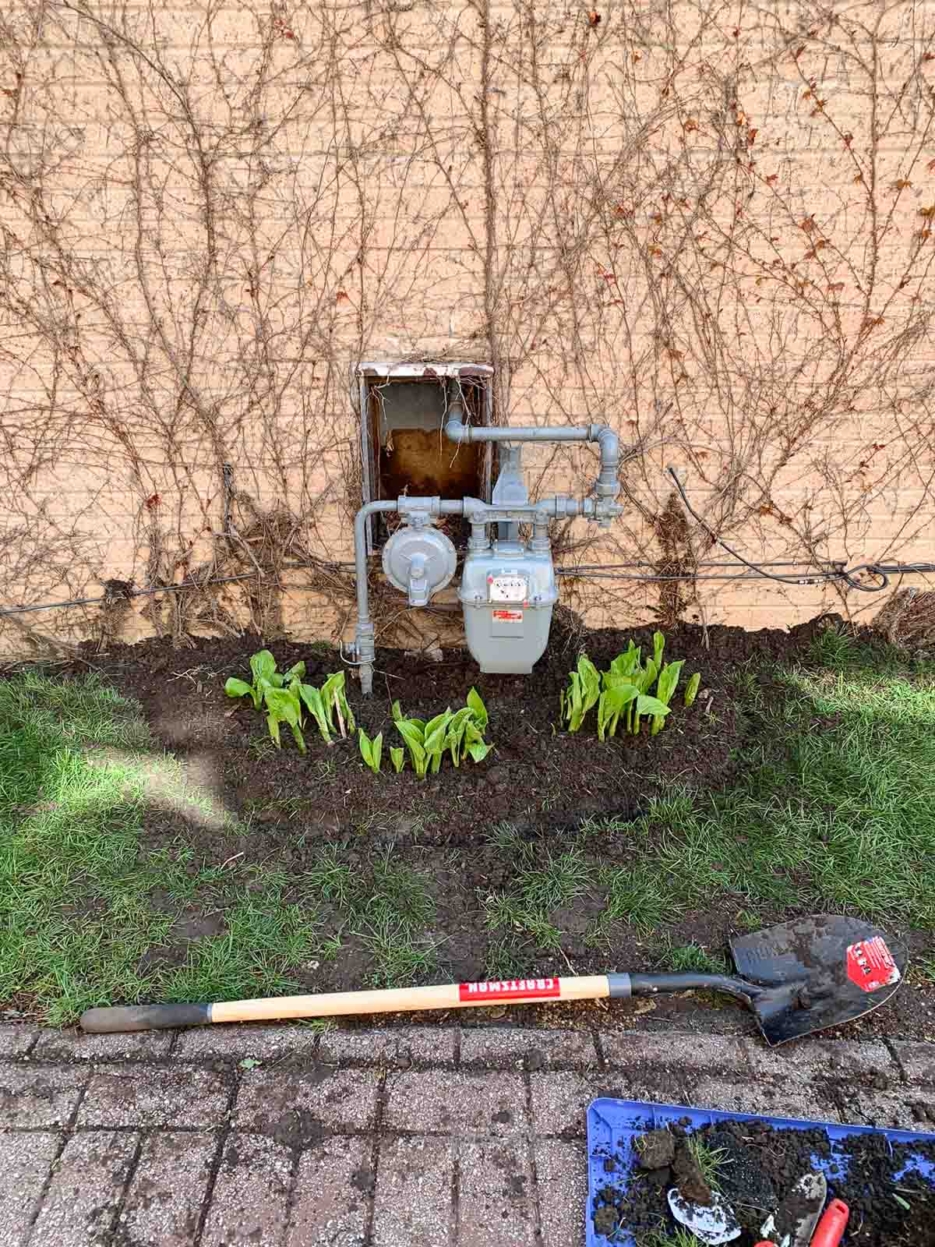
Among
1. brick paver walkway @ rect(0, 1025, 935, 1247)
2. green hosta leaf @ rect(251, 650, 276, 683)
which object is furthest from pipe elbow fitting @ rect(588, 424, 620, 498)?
brick paver walkway @ rect(0, 1025, 935, 1247)

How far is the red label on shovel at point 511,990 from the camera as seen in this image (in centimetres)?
245

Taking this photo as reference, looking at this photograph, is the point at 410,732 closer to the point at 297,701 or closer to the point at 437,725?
the point at 437,725

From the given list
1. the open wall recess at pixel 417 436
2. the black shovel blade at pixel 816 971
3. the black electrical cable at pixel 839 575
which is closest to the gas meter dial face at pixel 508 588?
the open wall recess at pixel 417 436

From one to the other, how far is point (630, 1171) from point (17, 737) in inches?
113

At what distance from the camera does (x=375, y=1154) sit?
2162 millimetres

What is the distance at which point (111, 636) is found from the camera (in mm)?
4133

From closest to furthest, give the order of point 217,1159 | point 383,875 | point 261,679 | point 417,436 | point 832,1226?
point 832,1226, point 217,1159, point 383,875, point 261,679, point 417,436

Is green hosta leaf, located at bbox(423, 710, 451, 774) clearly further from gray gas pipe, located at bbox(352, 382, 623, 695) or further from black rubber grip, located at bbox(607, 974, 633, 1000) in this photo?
black rubber grip, located at bbox(607, 974, 633, 1000)

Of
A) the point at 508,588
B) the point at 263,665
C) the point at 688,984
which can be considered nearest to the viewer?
the point at 688,984

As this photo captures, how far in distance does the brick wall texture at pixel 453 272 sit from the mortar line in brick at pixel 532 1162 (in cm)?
230

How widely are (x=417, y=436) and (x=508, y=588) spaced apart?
111 centimetres

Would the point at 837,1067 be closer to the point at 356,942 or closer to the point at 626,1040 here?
the point at 626,1040

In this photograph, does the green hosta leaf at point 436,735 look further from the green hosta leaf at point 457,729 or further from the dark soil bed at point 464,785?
the dark soil bed at point 464,785

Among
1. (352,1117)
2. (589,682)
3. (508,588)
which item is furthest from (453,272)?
(352,1117)
